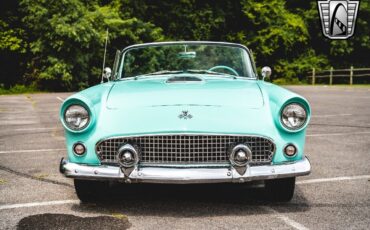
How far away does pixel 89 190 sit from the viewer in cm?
448

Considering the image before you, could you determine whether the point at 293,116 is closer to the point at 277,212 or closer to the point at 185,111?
the point at 277,212

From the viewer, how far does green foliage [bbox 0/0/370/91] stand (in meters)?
24.6

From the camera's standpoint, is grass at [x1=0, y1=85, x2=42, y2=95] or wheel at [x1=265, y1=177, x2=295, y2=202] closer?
wheel at [x1=265, y1=177, x2=295, y2=202]

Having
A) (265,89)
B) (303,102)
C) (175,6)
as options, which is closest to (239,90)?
(265,89)

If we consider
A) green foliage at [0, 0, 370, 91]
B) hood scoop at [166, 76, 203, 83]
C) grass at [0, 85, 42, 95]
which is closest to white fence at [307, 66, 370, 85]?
green foliage at [0, 0, 370, 91]

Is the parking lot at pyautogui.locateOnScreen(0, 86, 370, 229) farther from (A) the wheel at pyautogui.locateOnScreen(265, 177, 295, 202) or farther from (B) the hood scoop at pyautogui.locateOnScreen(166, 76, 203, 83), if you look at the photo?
(B) the hood scoop at pyautogui.locateOnScreen(166, 76, 203, 83)

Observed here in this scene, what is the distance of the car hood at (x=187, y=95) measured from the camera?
14.2 ft

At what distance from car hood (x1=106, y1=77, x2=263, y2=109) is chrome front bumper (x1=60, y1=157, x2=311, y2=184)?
0.54 meters

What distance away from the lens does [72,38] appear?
2414 cm

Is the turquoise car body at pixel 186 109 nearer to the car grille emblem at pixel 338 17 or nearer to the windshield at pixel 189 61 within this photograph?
the windshield at pixel 189 61

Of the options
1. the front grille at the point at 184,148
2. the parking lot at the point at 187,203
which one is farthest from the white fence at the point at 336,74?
the front grille at the point at 184,148

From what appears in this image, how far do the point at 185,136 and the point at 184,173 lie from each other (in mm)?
297

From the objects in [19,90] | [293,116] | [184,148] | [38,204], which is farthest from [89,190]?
[19,90]

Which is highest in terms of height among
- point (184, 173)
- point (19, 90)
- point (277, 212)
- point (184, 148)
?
point (184, 148)
